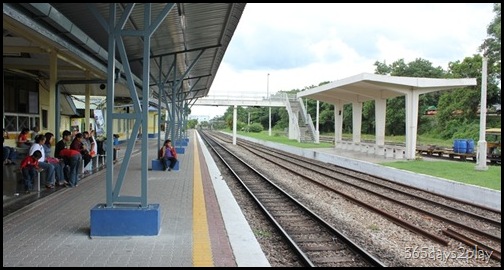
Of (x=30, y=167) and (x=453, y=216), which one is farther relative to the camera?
(x=453, y=216)

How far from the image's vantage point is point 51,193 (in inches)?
354

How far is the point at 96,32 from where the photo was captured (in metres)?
10.1

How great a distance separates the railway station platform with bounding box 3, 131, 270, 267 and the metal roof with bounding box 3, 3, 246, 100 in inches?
98.6

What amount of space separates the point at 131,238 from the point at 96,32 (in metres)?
6.10

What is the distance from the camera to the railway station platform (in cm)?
492

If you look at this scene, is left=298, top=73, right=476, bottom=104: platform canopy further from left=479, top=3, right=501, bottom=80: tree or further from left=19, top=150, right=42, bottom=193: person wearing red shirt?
left=479, top=3, right=501, bottom=80: tree

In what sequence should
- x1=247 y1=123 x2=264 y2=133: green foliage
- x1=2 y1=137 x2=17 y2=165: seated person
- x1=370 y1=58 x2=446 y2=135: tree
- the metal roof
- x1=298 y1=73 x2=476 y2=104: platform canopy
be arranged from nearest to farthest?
1. the metal roof
2. x1=2 y1=137 x2=17 y2=165: seated person
3. x1=298 y1=73 x2=476 y2=104: platform canopy
4. x1=370 y1=58 x2=446 y2=135: tree
5. x1=247 y1=123 x2=264 y2=133: green foliage

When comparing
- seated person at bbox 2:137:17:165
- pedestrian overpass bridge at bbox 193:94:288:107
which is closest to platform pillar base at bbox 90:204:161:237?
seated person at bbox 2:137:17:165

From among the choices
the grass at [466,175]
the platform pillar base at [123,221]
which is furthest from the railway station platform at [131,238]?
the grass at [466,175]

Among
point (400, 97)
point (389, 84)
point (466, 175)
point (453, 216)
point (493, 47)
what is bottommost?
point (453, 216)

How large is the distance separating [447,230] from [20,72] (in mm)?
14523

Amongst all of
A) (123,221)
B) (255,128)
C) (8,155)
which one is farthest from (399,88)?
(255,128)

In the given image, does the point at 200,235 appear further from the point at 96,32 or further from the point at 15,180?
the point at 96,32

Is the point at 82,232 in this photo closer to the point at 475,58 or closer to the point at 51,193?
the point at 51,193
